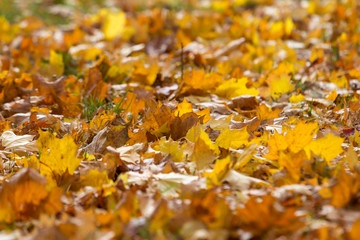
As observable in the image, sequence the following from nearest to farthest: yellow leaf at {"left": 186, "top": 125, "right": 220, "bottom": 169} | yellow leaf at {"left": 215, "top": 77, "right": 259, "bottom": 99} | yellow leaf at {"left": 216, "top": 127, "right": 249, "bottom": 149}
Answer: yellow leaf at {"left": 186, "top": 125, "right": 220, "bottom": 169} < yellow leaf at {"left": 216, "top": 127, "right": 249, "bottom": 149} < yellow leaf at {"left": 215, "top": 77, "right": 259, "bottom": 99}

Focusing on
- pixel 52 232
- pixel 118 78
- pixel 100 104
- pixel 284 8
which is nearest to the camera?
pixel 52 232

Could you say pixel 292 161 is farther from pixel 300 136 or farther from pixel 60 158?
pixel 60 158

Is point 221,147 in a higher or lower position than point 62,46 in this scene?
higher

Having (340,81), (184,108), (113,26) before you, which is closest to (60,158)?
(184,108)

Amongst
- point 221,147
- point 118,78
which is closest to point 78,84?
point 118,78

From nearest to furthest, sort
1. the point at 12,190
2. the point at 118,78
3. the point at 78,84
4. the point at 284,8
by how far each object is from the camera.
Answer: the point at 12,190
the point at 78,84
the point at 118,78
the point at 284,8

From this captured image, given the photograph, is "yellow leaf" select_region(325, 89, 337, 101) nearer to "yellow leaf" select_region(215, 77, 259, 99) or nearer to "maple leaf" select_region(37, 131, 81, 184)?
"yellow leaf" select_region(215, 77, 259, 99)

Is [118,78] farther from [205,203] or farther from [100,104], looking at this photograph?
[205,203]

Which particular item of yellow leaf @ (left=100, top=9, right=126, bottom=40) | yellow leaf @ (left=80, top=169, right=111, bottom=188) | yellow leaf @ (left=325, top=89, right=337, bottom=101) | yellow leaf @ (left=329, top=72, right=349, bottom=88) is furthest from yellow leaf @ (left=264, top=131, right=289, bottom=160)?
yellow leaf @ (left=100, top=9, right=126, bottom=40)
